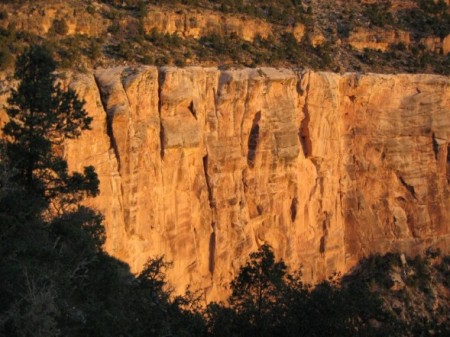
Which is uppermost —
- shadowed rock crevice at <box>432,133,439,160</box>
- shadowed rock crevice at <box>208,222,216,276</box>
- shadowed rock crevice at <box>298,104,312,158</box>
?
shadowed rock crevice at <box>432,133,439,160</box>

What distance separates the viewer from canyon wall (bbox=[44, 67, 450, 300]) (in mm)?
19750

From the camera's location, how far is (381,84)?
27156mm

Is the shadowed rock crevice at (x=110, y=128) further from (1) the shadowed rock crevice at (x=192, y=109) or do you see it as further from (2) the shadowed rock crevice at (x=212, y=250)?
(2) the shadowed rock crevice at (x=212, y=250)

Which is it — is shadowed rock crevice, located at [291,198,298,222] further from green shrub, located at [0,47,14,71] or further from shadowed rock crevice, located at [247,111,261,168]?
green shrub, located at [0,47,14,71]

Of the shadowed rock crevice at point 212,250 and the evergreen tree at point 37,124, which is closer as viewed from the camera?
the evergreen tree at point 37,124

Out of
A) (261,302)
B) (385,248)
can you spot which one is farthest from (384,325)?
(385,248)

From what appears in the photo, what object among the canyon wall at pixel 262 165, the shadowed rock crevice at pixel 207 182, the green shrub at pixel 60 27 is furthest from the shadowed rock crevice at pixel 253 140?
the green shrub at pixel 60 27

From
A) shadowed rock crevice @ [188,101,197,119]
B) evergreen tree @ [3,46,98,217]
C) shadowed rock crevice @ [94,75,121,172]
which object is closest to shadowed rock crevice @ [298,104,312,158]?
shadowed rock crevice @ [188,101,197,119]

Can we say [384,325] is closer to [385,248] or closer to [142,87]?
[142,87]

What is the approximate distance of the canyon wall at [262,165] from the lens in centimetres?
1975

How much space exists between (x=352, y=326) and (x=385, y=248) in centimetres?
1875

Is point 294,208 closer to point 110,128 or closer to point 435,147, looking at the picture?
point 435,147

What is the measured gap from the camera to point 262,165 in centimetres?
2373

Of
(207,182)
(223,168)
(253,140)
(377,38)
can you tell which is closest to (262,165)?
(253,140)
